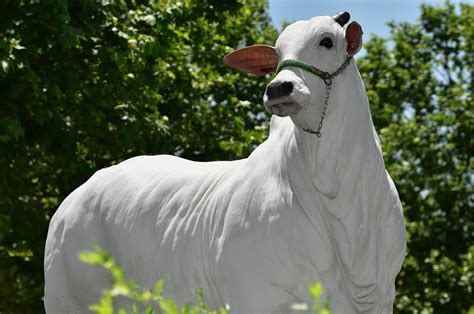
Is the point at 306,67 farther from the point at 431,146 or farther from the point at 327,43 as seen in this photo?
the point at 431,146

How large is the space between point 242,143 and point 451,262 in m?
7.04

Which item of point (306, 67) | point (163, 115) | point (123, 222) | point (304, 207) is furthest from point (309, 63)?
point (163, 115)

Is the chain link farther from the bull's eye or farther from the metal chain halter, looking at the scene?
the bull's eye

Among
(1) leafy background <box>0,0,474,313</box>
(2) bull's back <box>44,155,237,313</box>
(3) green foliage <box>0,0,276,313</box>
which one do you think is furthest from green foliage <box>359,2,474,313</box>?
(2) bull's back <box>44,155,237,313</box>

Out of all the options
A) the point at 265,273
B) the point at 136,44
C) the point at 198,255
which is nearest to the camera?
the point at 265,273

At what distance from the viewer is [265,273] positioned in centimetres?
600

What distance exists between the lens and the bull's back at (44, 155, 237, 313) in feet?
22.2

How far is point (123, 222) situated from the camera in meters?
7.05

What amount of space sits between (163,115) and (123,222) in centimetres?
1036

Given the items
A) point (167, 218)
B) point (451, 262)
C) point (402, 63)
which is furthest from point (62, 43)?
point (402, 63)

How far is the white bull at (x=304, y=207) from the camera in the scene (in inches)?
235

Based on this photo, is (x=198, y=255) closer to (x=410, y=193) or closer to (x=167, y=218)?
(x=167, y=218)

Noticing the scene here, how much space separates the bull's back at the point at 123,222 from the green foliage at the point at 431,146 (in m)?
14.1

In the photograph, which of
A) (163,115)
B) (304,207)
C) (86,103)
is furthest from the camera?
(163,115)
